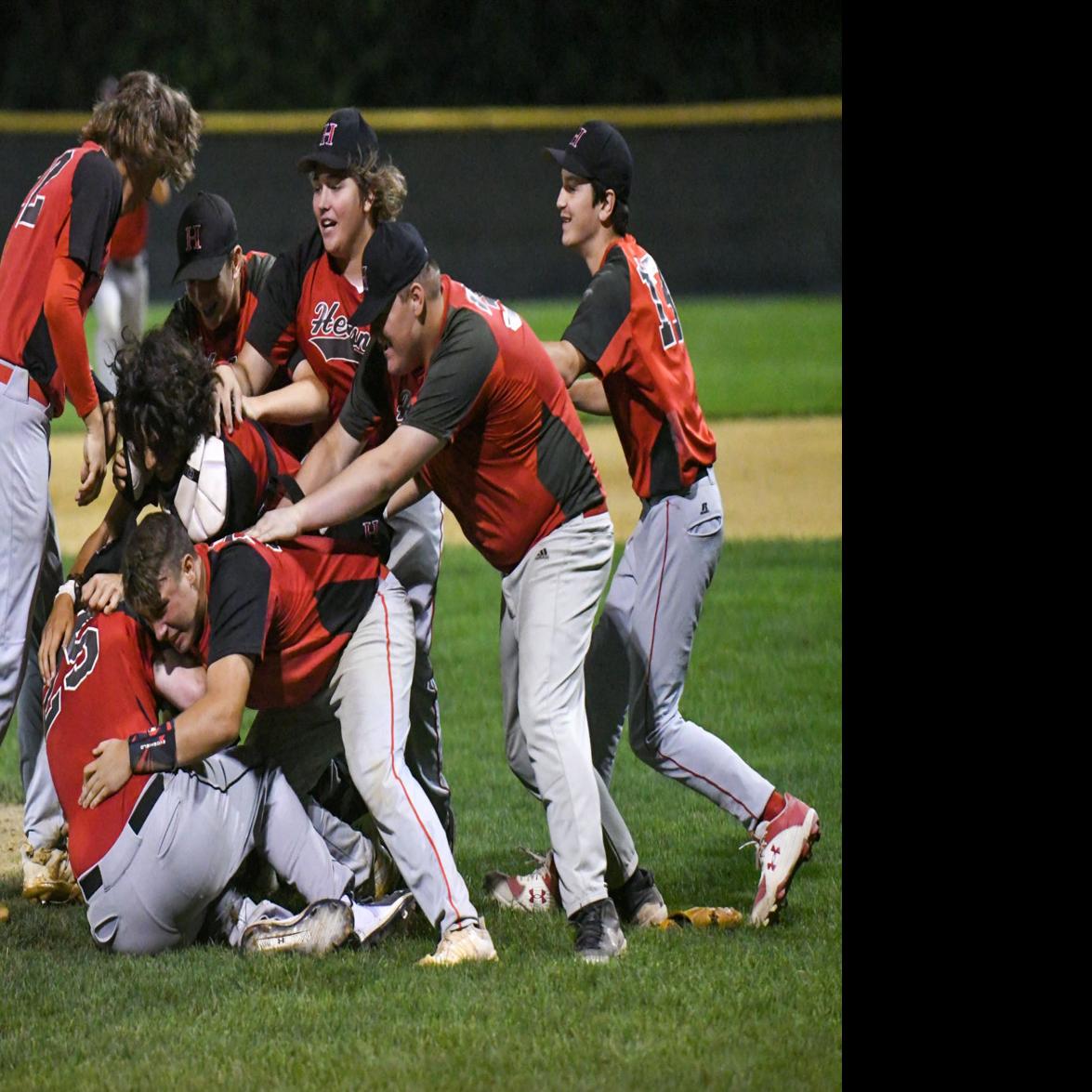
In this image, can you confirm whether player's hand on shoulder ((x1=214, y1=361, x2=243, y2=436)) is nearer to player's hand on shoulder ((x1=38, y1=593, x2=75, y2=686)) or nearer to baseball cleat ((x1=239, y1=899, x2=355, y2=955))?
player's hand on shoulder ((x1=38, y1=593, x2=75, y2=686))

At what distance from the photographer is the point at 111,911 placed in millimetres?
3918

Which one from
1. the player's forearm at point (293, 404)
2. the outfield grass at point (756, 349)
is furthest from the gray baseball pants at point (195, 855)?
the outfield grass at point (756, 349)

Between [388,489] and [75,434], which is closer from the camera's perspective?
[388,489]

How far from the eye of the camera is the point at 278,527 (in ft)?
12.7

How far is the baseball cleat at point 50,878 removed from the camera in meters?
4.41

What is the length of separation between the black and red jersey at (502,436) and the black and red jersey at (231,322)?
739 millimetres

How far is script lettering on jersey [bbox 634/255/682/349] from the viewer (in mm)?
4270

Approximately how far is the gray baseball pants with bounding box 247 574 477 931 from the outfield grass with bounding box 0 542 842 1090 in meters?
0.21

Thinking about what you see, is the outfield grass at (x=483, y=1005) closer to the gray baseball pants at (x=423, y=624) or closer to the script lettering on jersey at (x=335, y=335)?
the gray baseball pants at (x=423, y=624)

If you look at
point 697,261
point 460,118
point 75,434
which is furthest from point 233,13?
point 75,434
